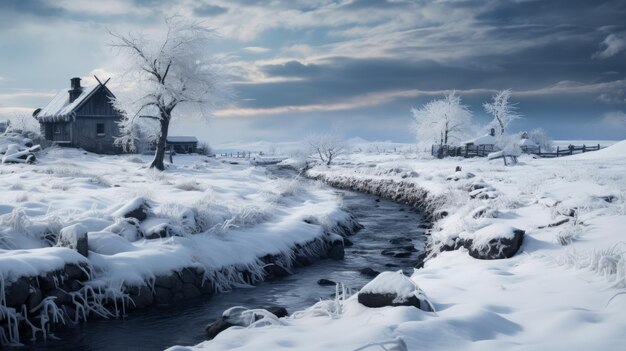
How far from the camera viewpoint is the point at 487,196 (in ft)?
57.3

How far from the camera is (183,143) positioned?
58.3 meters

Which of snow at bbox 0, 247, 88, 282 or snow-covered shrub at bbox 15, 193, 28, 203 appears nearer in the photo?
snow at bbox 0, 247, 88, 282

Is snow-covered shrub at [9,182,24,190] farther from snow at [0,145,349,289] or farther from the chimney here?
the chimney

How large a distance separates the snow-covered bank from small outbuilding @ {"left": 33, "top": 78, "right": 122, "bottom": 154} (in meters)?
26.2

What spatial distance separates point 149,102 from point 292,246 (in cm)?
2228

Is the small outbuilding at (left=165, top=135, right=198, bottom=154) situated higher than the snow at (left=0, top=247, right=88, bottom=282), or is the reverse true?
the small outbuilding at (left=165, top=135, right=198, bottom=154)

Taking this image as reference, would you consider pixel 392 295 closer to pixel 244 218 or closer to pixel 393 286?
pixel 393 286

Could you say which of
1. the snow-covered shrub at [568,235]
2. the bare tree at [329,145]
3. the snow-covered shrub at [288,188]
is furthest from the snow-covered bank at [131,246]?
the bare tree at [329,145]

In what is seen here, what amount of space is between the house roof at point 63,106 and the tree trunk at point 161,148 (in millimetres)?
13481

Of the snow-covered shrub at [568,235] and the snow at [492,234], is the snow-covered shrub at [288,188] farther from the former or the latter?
the snow-covered shrub at [568,235]

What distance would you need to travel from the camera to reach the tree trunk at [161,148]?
31312 mm

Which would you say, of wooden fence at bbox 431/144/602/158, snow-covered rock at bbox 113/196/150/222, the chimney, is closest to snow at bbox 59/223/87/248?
snow-covered rock at bbox 113/196/150/222

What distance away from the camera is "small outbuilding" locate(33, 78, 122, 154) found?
42094mm

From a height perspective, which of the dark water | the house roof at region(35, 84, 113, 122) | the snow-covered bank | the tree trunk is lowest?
the dark water
